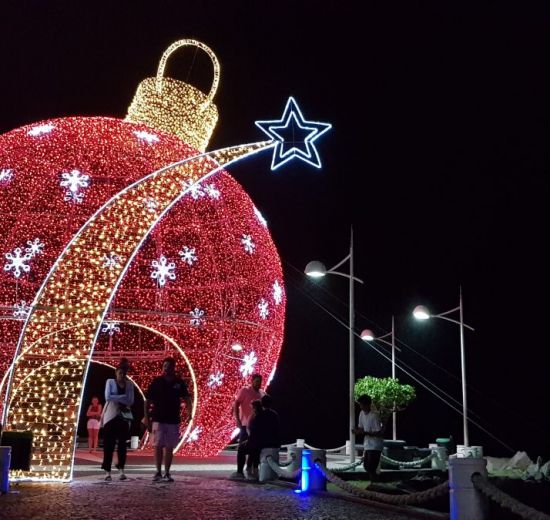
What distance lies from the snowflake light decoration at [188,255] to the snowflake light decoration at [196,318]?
0.95 meters

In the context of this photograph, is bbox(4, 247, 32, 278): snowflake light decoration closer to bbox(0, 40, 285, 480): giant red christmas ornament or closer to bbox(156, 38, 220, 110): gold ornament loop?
bbox(0, 40, 285, 480): giant red christmas ornament

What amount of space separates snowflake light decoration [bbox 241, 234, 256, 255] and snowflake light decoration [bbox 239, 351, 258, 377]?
195 centimetres

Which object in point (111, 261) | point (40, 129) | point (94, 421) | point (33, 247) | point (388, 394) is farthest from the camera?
point (388, 394)

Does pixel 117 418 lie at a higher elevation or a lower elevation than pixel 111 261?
lower

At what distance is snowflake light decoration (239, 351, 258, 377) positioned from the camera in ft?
45.8

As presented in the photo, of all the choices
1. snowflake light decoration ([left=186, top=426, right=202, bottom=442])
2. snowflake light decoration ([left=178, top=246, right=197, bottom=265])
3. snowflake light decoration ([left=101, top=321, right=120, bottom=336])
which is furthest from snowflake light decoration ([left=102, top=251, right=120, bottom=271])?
snowflake light decoration ([left=101, top=321, right=120, bottom=336])

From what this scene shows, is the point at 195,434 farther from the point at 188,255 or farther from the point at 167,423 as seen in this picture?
the point at 167,423

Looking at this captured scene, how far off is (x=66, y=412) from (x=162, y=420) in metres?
1.16

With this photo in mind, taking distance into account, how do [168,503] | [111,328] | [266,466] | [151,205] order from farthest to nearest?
[111,328]
[151,205]
[266,466]
[168,503]

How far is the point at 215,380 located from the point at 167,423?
14.6 feet

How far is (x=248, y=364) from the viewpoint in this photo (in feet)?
46.0

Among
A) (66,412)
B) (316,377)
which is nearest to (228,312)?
(66,412)

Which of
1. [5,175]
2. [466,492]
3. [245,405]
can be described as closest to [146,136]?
[5,175]

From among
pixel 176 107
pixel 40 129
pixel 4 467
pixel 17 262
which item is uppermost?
pixel 176 107
